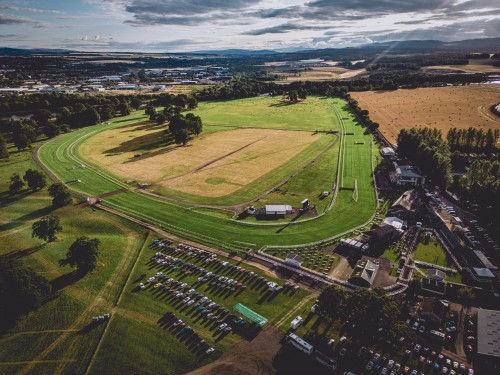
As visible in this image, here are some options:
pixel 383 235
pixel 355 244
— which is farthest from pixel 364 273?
pixel 383 235

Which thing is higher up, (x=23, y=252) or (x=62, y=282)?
(x=23, y=252)

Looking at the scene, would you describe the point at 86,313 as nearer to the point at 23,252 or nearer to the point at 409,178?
the point at 23,252

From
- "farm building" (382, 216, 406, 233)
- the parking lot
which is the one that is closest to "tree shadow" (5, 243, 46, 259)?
the parking lot

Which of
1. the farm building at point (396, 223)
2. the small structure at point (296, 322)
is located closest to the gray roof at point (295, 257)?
the small structure at point (296, 322)

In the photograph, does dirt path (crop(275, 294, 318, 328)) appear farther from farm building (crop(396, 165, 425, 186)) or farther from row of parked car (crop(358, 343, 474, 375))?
farm building (crop(396, 165, 425, 186))

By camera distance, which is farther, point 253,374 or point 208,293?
point 208,293

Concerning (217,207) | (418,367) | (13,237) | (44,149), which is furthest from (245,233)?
(44,149)

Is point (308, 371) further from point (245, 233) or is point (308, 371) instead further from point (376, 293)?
point (245, 233)
